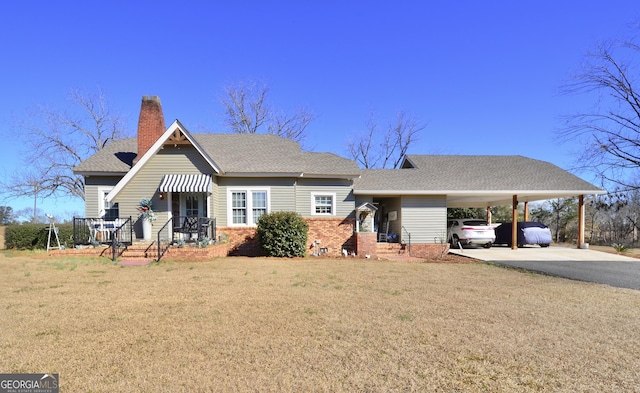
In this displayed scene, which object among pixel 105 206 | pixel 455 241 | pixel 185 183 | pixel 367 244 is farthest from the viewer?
pixel 455 241

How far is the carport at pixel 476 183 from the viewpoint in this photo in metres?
16.8

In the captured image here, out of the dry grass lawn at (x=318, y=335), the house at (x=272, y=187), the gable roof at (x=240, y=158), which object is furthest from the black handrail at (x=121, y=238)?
the dry grass lawn at (x=318, y=335)

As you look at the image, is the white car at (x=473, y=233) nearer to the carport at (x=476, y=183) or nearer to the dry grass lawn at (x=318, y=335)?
the carport at (x=476, y=183)

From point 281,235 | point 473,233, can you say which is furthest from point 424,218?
point 281,235

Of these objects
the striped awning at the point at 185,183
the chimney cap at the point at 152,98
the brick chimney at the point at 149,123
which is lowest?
the striped awning at the point at 185,183

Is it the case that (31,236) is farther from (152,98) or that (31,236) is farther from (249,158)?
(249,158)

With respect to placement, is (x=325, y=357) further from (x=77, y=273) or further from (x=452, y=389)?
(x=77, y=273)

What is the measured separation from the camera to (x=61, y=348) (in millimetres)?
4203

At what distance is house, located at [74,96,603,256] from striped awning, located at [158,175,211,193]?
40 mm

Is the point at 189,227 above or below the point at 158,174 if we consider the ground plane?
below

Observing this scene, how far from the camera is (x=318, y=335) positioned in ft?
15.4

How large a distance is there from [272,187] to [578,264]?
12.9 metres

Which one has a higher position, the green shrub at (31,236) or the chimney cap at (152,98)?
the chimney cap at (152,98)

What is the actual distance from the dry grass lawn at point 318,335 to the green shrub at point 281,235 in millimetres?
5355
